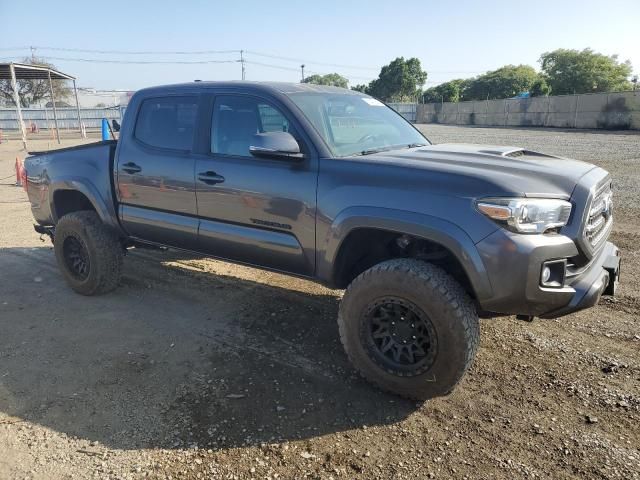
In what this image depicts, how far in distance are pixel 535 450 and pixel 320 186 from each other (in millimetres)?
1978

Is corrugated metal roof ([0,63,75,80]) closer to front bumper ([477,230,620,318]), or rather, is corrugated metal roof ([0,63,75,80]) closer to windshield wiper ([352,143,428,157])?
windshield wiper ([352,143,428,157])

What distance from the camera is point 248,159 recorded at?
3.60 metres

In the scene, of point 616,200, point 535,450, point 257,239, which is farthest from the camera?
Result: point 616,200

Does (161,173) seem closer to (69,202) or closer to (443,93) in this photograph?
(69,202)

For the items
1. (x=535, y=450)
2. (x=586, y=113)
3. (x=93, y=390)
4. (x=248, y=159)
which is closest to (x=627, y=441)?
(x=535, y=450)

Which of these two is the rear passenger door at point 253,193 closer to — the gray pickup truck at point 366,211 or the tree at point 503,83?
the gray pickup truck at point 366,211

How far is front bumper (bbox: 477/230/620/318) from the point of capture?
101 inches

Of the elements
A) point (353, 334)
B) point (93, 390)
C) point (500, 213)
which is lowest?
point (93, 390)

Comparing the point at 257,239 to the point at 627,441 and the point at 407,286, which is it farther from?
the point at 627,441

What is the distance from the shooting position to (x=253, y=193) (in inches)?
138

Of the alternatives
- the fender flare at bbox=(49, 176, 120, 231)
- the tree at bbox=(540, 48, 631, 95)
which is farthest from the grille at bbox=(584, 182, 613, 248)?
the tree at bbox=(540, 48, 631, 95)

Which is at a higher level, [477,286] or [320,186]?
[320,186]

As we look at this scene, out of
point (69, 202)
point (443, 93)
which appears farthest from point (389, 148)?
point (443, 93)

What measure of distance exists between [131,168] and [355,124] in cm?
203
